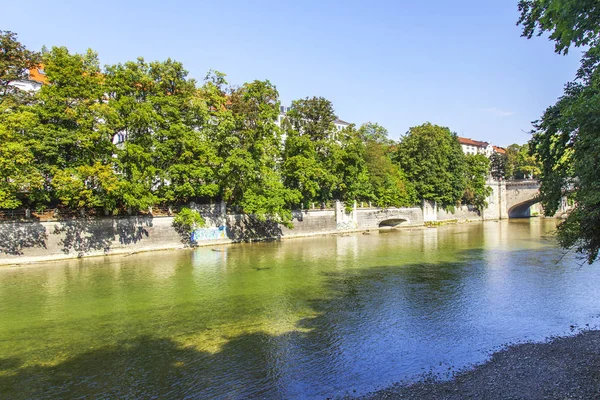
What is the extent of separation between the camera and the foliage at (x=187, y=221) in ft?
139

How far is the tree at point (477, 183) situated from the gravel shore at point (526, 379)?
73.3 metres

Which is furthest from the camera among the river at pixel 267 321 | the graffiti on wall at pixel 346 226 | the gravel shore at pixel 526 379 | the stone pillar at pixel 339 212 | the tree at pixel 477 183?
the tree at pixel 477 183

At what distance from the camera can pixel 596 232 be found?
12.4 m

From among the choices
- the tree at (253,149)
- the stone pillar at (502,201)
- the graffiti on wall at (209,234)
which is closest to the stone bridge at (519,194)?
the stone pillar at (502,201)

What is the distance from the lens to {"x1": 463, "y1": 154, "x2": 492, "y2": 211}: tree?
82938 millimetres

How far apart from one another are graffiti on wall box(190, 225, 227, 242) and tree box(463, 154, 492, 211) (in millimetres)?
55713

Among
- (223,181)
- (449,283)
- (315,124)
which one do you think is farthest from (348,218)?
(449,283)

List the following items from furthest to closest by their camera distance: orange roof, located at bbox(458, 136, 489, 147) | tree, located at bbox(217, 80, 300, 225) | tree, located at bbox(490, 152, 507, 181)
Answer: orange roof, located at bbox(458, 136, 489, 147), tree, located at bbox(490, 152, 507, 181), tree, located at bbox(217, 80, 300, 225)

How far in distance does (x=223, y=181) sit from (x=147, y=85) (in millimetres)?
12304

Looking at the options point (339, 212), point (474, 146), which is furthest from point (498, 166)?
point (339, 212)

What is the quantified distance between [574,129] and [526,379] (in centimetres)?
740

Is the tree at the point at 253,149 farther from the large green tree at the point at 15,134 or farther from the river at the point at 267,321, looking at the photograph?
the large green tree at the point at 15,134

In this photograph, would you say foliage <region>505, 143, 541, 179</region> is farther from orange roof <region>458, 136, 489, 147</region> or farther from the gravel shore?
the gravel shore

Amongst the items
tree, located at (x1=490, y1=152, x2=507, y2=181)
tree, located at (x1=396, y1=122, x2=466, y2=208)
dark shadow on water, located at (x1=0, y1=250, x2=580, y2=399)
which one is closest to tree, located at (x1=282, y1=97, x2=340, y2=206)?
tree, located at (x1=396, y1=122, x2=466, y2=208)
